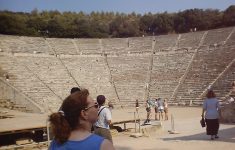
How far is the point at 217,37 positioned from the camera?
4528 cm

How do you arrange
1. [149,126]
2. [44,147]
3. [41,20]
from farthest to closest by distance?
[41,20] < [149,126] < [44,147]

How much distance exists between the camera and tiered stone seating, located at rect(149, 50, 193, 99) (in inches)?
1496

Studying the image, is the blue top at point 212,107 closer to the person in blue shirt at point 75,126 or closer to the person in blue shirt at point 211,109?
the person in blue shirt at point 211,109

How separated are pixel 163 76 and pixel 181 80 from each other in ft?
7.66

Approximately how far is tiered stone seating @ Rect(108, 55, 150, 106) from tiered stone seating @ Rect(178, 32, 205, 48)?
4.81m

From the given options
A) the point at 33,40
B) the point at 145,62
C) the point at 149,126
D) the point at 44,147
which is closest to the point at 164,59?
the point at 145,62

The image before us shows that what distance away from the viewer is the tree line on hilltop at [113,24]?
60.9m

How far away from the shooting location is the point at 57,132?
8.94ft

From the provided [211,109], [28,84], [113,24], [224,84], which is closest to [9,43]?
[28,84]

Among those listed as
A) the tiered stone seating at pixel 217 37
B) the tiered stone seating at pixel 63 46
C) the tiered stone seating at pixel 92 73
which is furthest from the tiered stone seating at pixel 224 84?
the tiered stone seating at pixel 63 46

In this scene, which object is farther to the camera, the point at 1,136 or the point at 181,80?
the point at 181,80

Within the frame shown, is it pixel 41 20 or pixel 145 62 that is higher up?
pixel 41 20

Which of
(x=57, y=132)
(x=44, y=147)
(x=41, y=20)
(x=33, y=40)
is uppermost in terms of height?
(x=41, y=20)

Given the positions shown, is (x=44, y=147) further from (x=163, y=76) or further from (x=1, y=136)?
(x=163, y=76)
